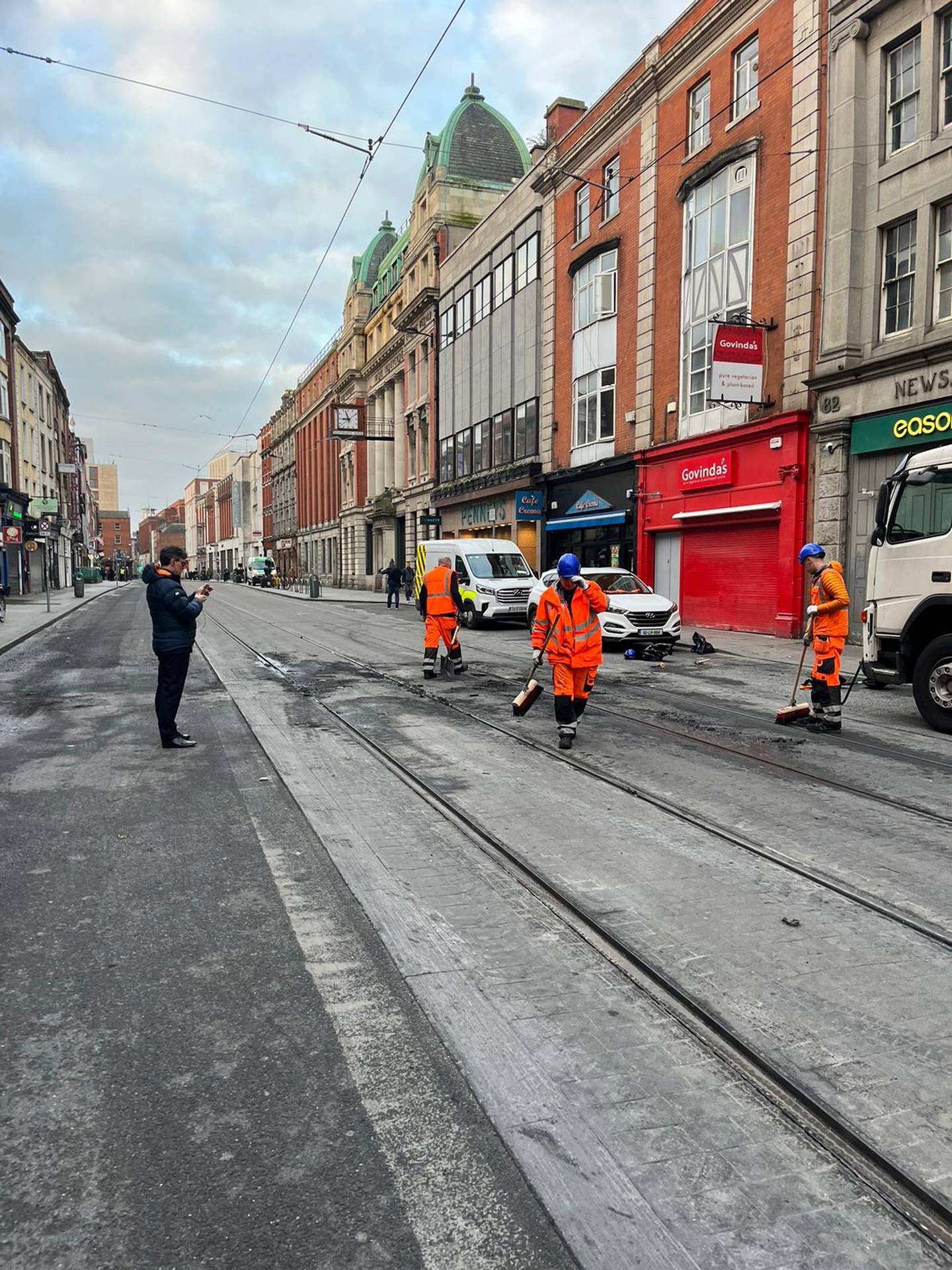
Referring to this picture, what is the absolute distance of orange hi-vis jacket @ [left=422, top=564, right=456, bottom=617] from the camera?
38.6 ft

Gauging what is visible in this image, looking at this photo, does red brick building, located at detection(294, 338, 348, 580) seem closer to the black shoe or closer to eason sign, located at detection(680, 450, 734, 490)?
eason sign, located at detection(680, 450, 734, 490)

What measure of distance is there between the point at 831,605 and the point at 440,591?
512 cm

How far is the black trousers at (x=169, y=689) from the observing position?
7.66 meters

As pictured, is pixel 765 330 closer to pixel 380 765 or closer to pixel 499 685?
pixel 499 685

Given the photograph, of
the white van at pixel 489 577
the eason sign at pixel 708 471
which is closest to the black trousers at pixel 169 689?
the white van at pixel 489 577

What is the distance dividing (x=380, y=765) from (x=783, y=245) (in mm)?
16853

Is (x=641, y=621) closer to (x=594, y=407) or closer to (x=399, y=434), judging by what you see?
(x=594, y=407)

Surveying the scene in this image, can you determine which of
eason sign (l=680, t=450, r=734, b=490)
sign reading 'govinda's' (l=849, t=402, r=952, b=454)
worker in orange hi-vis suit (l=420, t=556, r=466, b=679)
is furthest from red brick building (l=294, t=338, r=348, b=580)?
worker in orange hi-vis suit (l=420, t=556, r=466, b=679)

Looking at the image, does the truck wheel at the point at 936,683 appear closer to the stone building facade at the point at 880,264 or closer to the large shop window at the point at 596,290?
the stone building facade at the point at 880,264

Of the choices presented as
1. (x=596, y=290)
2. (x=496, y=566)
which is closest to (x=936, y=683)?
(x=496, y=566)

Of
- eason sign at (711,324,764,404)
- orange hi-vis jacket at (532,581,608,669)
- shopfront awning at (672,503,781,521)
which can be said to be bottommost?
orange hi-vis jacket at (532,581,608,669)

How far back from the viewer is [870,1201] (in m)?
2.25

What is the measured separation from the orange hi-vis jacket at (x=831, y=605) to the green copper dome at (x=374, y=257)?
2305 inches

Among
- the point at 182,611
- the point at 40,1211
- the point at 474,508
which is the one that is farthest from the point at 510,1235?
the point at 474,508
